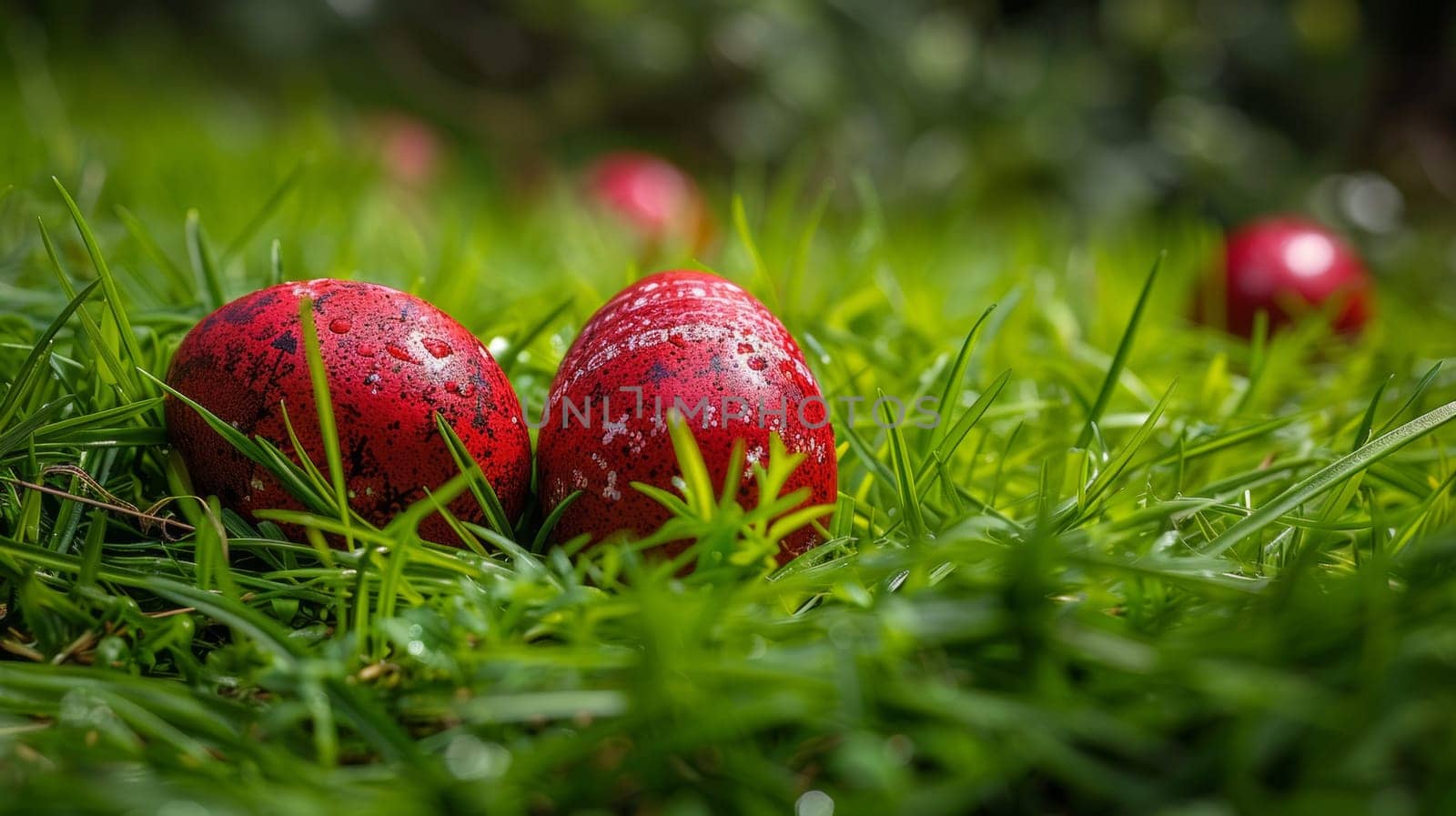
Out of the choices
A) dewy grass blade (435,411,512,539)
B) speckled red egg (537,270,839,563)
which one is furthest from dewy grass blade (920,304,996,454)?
dewy grass blade (435,411,512,539)

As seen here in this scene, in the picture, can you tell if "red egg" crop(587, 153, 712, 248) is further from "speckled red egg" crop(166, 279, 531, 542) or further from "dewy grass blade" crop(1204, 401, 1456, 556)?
"dewy grass blade" crop(1204, 401, 1456, 556)

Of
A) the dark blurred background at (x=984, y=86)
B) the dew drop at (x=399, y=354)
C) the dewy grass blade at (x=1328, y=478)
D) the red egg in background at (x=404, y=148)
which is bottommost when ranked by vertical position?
the dewy grass blade at (x=1328, y=478)

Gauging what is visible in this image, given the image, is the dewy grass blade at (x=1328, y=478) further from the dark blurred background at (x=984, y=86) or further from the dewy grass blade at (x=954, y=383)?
the dark blurred background at (x=984, y=86)

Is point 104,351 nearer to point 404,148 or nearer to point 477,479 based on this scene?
point 477,479

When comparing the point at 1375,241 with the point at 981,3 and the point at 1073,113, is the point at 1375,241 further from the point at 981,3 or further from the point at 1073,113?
the point at 981,3

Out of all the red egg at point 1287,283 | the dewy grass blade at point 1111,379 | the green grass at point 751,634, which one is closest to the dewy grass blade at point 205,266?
the green grass at point 751,634

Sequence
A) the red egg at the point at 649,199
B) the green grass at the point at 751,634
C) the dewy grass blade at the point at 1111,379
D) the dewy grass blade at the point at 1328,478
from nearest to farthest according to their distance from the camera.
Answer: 1. the green grass at the point at 751,634
2. the dewy grass blade at the point at 1328,478
3. the dewy grass blade at the point at 1111,379
4. the red egg at the point at 649,199

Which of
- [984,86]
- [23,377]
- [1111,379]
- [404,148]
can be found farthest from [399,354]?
[984,86]
